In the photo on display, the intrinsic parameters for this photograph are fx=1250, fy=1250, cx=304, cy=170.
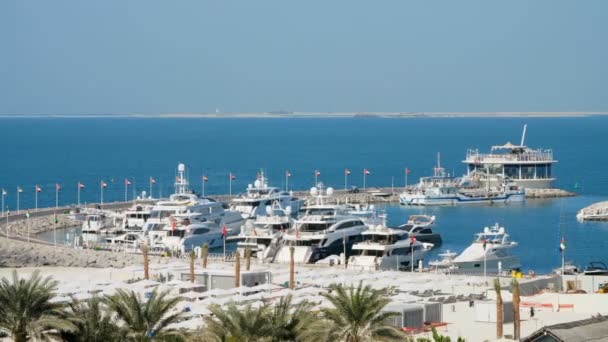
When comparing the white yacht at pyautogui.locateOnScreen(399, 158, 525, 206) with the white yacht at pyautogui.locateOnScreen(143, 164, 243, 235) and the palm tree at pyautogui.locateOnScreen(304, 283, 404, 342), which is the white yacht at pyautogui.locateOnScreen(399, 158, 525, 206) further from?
the palm tree at pyautogui.locateOnScreen(304, 283, 404, 342)

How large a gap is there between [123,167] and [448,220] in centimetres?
7416

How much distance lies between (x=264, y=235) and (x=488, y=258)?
11981 mm

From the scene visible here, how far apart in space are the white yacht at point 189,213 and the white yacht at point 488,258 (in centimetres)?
1743

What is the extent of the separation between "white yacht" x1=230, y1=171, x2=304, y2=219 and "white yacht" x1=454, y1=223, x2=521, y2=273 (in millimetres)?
20718

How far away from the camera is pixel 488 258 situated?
61.9 m

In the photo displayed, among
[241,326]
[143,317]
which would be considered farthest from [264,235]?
[241,326]

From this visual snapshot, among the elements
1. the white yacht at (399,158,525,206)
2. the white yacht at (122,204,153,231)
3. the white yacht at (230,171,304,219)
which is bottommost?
the white yacht at (122,204,153,231)

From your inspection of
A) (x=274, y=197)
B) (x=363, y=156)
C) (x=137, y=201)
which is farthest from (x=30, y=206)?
(x=363, y=156)

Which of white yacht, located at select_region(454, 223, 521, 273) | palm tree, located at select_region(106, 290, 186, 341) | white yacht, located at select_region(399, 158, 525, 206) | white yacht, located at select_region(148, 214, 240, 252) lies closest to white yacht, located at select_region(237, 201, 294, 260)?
white yacht, located at select_region(148, 214, 240, 252)

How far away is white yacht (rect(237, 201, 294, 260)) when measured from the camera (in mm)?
63919

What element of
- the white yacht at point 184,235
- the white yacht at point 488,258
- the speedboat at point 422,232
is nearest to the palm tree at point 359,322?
the white yacht at point 488,258

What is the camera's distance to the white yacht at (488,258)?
60.8m

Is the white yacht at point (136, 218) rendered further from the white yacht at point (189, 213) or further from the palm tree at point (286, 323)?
the palm tree at point (286, 323)

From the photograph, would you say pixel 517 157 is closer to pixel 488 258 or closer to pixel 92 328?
pixel 488 258
